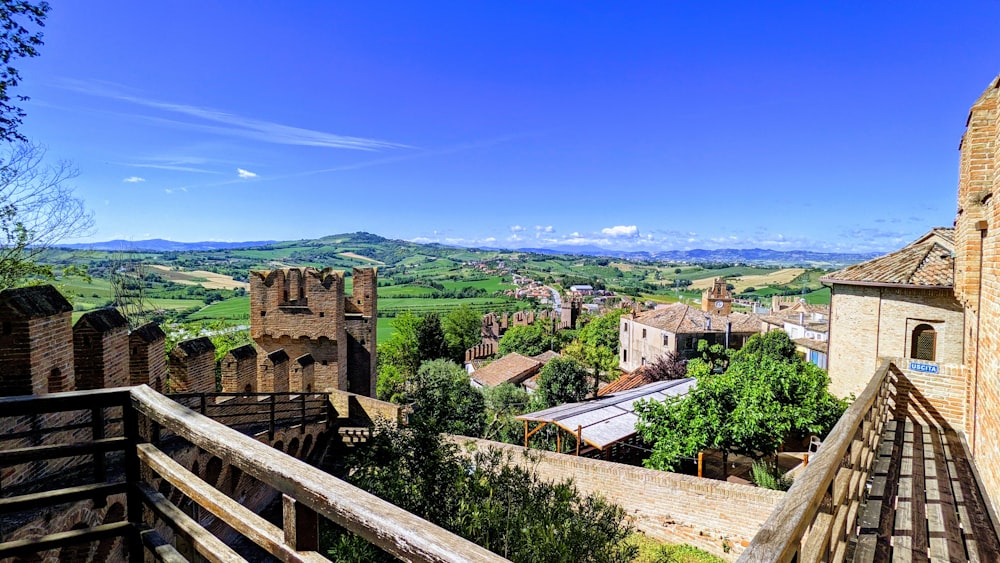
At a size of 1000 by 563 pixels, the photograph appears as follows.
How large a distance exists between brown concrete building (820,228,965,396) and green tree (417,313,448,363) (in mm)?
39346

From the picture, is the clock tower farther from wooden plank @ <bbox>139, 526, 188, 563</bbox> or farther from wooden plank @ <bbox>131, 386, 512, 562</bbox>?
wooden plank @ <bbox>131, 386, 512, 562</bbox>

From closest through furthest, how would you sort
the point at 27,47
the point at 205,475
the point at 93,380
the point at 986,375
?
the point at 986,375, the point at 93,380, the point at 205,475, the point at 27,47

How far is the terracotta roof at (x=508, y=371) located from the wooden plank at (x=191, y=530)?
39.0 meters

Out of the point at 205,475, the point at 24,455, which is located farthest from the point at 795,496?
the point at 205,475

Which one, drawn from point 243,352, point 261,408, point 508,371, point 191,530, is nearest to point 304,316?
point 261,408

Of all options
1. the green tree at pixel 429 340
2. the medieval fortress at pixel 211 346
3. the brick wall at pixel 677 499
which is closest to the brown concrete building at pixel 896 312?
the brick wall at pixel 677 499

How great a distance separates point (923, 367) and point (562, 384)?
19.8 meters

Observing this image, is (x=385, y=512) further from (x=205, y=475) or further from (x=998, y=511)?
(x=205, y=475)

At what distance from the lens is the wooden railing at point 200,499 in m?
1.20

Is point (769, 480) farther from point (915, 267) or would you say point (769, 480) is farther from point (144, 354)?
point (144, 354)

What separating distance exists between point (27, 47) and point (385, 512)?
11.1 m

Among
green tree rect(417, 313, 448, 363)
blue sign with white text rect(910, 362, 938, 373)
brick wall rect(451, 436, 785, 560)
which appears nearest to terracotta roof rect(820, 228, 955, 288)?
blue sign with white text rect(910, 362, 938, 373)

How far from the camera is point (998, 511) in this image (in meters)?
3.79

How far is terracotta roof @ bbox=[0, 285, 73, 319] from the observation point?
4539 mm
